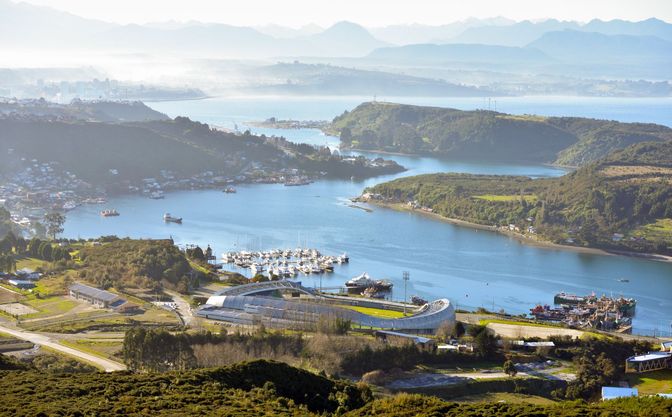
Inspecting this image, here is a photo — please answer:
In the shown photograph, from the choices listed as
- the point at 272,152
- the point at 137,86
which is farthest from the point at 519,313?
the point at 137,86

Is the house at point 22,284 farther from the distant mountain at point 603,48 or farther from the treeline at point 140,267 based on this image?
the distant mountain at point 603,48

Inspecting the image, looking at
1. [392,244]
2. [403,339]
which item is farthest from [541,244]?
[403,339]

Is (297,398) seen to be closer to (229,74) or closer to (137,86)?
(137,86)

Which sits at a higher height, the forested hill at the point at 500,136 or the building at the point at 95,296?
the forested hill at the point at 500,136

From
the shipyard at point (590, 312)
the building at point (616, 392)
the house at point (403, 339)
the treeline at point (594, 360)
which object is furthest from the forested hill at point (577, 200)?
the building at point (616, 392)

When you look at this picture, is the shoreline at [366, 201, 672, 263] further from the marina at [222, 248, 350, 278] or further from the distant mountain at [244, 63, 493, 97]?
the distant mountain at [244, 63, 493, 97]

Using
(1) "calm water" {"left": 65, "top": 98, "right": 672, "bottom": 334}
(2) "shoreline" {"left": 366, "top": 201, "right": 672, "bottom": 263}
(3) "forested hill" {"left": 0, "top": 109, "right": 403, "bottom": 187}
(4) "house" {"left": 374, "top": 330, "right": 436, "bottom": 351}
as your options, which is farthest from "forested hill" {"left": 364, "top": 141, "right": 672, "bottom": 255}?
(4) "house" {"left": 374, "top": 330, "right": 436, "bottom": 351}
